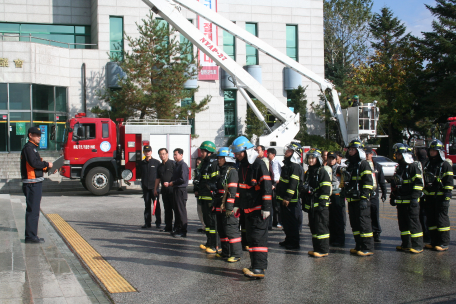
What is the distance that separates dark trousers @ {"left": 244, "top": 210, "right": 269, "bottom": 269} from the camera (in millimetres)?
5703

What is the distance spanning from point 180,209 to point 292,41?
87.9 feet

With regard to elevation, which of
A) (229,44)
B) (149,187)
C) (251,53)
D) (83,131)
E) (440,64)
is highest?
(229,44)

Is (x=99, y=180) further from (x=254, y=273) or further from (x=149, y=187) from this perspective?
(x=254, y=273)

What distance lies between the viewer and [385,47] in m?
45.0

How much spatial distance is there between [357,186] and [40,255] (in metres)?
5.02

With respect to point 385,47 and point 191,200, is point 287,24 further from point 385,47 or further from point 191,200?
point 191,200

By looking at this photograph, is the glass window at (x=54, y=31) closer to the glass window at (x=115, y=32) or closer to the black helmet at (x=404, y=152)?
the glass window at (x=115, y=32)

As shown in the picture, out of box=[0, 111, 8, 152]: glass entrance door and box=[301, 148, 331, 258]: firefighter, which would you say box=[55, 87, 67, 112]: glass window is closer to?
box=[0, 111, 8, 152]: glass entrance door

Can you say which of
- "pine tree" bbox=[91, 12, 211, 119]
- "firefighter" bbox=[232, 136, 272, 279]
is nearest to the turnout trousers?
"firefighter" bbox=[232, 136, 272, 279]

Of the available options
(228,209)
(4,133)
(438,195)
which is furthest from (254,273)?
(4,133)

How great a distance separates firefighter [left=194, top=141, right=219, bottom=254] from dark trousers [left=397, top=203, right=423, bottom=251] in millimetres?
3076

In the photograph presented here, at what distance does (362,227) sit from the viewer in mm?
6988

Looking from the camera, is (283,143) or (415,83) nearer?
(283,143)

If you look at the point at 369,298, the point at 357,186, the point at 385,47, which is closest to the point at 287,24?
the point at 385,47
